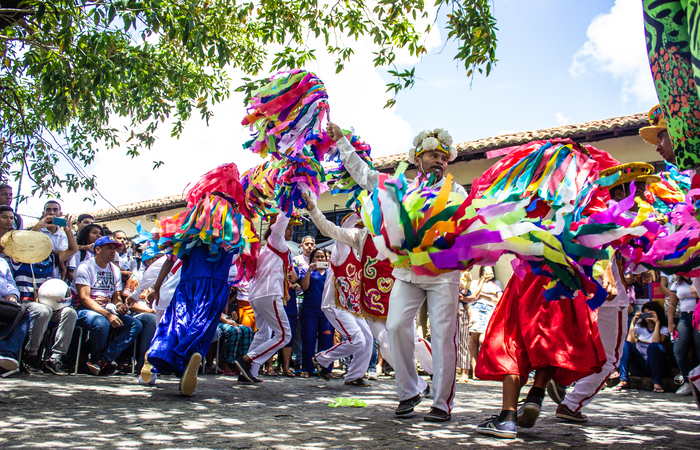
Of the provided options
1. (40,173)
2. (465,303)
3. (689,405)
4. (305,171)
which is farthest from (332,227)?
(40,173)

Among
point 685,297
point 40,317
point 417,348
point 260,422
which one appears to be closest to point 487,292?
point 685,297

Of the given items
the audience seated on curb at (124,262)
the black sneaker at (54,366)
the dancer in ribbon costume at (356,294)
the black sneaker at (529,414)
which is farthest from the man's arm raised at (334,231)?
the audience seated on curb at (124,262)

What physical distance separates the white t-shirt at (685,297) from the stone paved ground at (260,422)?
4.54 feet

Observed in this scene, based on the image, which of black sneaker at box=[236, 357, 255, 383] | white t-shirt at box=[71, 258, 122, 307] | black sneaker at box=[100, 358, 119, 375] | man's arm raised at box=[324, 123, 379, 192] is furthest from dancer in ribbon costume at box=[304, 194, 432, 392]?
white t-shirt at box=[71, 258, 122, 307]

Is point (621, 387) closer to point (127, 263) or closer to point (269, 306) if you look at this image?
point (269, 306)

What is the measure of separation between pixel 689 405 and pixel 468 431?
3.32 m

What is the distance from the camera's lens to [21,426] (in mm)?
2980

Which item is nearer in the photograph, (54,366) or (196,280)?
(196,280)

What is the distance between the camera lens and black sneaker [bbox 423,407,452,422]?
3586mm

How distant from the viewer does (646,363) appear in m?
7.46

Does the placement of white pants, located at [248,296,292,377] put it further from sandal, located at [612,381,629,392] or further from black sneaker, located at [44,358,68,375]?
sandal, located at [612,381,629,392]

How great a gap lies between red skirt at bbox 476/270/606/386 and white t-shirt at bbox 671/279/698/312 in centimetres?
368

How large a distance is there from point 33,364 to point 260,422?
3763mm

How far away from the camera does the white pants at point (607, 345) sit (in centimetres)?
382
